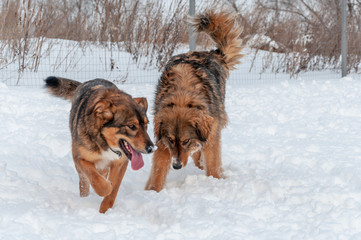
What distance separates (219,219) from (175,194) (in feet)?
2.87

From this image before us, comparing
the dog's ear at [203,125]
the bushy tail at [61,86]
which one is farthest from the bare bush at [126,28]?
the dog's ear at [203,125]

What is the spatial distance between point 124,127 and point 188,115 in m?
0.81

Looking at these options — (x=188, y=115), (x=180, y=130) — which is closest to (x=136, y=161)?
(x=180, y=130)

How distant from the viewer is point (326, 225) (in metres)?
3.27

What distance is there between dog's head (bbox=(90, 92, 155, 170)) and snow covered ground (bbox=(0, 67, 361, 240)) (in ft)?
1.86

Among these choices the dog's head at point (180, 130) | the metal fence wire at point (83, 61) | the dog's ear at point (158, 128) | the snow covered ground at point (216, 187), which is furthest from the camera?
the metal fence wire at point (83, 61)

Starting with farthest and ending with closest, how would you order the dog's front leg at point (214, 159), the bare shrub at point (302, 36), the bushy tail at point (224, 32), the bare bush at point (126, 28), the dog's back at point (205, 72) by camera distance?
the bare shrub at point (302, 36), the bare bush at point (126, 28), the bushy tail at point (224, 32), the dog's front leg at point (214, 159), the dog's back at point (205, 72)

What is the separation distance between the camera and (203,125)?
427 cm

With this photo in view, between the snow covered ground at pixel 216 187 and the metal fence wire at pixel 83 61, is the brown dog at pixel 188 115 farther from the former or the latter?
the metal fence wire at pixel 83 61

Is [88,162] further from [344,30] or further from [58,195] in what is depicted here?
[344,30]

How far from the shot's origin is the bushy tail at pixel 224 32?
5.85 meters

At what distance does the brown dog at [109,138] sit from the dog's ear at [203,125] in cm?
58

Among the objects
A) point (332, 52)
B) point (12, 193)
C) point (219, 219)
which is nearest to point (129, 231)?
point (219, 219)

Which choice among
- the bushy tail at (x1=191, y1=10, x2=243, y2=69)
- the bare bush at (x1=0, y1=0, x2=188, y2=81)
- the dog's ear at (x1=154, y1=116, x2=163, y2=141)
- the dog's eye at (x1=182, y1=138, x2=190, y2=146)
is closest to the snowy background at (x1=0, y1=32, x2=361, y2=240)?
the dog's ear at (x1=154, y1=116, x2=163, y2=141)
